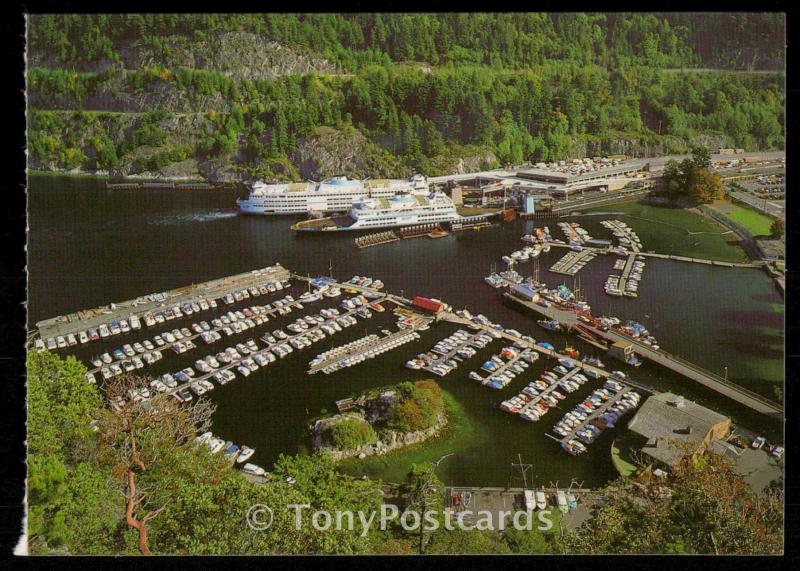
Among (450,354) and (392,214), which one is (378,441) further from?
(392,214)

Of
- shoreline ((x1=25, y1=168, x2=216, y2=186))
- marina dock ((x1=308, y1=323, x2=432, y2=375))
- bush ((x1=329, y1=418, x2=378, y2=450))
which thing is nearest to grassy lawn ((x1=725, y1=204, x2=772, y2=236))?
marina dock ((x1=308, y1=323, x2=432, y2=375))

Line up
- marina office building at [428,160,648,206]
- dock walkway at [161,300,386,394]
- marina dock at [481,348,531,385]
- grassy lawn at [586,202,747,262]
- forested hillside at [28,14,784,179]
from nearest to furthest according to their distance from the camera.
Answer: dock walkway at [161,300,386,394] → marina dock at [481,348,531,385] → grassy lawn at [586,202,747,262] → marina office building at [428,160,648,206] → forested hillside at [28,14,784,179]

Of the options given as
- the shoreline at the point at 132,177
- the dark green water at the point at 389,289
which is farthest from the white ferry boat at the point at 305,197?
the shoreline at the point at 132,177

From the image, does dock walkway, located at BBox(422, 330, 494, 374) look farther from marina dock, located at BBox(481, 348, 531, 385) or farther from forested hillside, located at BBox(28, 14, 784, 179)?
forested hillside, located at BBox(28, 14, 784, 179)

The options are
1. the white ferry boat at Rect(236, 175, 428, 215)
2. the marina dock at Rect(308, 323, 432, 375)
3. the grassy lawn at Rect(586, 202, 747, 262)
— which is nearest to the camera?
the marina dock at Rect(308, 323, 432, 375)

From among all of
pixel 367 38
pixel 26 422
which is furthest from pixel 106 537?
pixel 367 38

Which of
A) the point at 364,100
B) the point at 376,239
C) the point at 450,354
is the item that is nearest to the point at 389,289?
the point at 450,354
